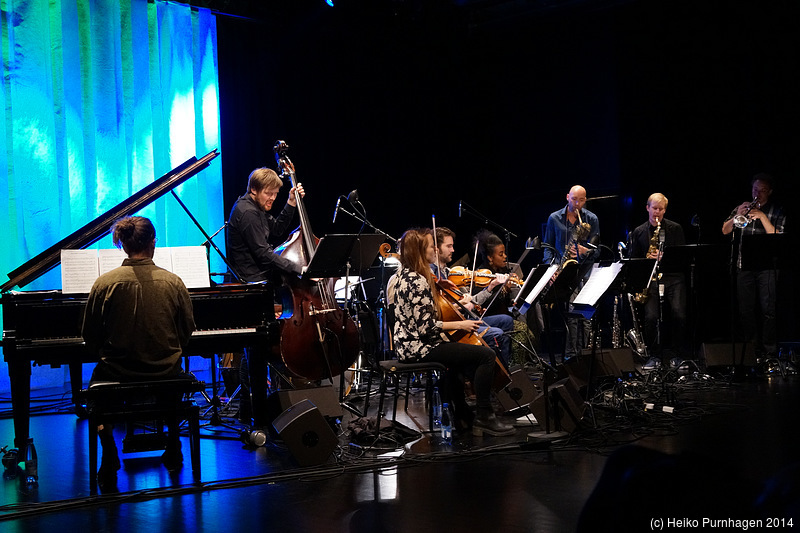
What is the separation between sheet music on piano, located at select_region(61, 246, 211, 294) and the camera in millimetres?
4699

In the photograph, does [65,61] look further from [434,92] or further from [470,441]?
[470,441]

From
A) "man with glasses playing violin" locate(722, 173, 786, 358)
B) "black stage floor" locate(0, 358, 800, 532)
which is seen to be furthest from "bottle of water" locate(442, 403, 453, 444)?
"man with glasses playing violin" locate(722, 173, 786, 358)

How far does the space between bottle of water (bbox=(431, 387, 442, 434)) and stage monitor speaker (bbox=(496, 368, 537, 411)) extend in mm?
478

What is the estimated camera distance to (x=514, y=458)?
4590 mm

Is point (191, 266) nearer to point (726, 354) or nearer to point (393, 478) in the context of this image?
point (393, 478)

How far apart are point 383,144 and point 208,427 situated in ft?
17.9

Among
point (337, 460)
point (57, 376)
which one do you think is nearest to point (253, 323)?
point (337, 460)

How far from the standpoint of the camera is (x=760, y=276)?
331 inches

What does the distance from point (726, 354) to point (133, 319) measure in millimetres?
5716

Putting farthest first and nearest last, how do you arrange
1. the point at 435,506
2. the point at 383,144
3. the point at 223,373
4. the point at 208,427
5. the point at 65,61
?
the point at 383,144 < the point at 65,61 < the point at 223,373 < the point at 208,427 < the point at 435,506

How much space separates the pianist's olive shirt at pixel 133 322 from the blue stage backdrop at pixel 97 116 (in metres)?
4.21

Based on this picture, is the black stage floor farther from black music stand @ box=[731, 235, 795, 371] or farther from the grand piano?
black music stand @ box=[731, 235, 795, 371]

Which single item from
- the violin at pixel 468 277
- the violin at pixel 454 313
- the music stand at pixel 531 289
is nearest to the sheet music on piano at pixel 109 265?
the violin at pixel 454 313

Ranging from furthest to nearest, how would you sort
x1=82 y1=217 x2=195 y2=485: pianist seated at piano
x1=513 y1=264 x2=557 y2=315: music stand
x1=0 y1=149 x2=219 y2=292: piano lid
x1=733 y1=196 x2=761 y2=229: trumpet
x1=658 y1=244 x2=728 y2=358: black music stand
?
x1=733 y1=196 x2=761 y2=229: trumpet
x1=658 y1=244 x2=728 y2=358: black music stand
x1=513 y1=264 x2=557 y2=315: music stand
x1=0 y1=149 x2=219 y2=292: piano lid
x1=82 y1=217 x2=195 y2=485: pianist seated at piano
